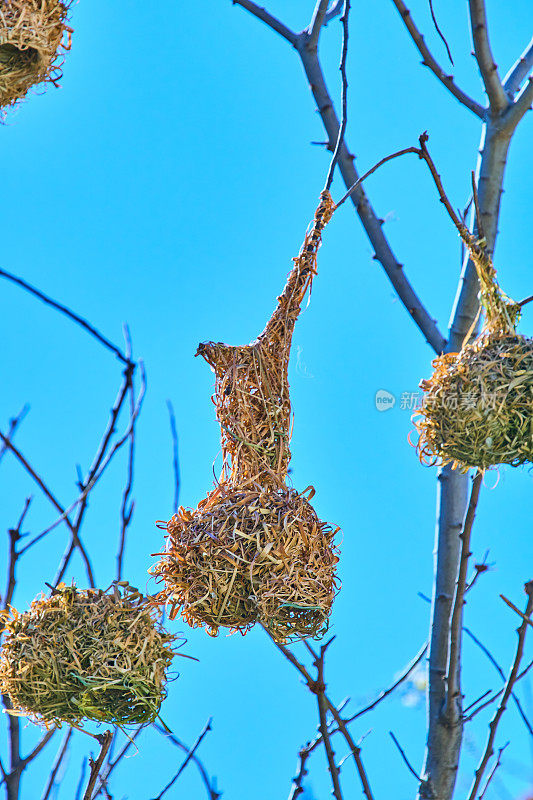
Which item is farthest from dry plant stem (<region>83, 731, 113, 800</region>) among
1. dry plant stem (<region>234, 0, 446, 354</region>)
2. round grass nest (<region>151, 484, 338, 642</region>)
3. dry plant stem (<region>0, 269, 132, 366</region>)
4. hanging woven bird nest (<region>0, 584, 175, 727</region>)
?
dry plant stem (<region>234, 0, 446, 354</region>)

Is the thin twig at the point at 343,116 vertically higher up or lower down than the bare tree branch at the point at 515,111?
lower down

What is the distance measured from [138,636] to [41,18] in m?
0.76

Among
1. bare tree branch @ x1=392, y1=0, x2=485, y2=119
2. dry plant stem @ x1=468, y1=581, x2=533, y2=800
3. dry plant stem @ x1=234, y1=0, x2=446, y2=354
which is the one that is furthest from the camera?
dry plant stem @ x1=234, y1=0, x2=446, y2=354

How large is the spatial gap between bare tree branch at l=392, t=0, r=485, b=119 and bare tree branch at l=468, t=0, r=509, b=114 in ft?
0.16

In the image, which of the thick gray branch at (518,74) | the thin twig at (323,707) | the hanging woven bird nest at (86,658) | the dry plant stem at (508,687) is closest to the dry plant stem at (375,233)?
the thick gray branch at (518,74)

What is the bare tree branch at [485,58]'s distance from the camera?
4.54ft

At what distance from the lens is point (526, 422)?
1.01 meters

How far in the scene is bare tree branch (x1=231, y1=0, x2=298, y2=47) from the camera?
5.00ft

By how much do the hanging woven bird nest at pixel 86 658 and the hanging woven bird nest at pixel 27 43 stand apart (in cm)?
64

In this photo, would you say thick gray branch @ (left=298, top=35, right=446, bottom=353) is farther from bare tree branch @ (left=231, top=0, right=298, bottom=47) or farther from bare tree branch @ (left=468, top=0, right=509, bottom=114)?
bare tree branch @ (left=468, top=0, right=509, bottom=114)

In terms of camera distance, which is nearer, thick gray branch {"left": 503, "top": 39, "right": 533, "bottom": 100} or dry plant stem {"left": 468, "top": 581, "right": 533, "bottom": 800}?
dry plant stem {"left": 468, "top": 581, "right": 533, "bottom": 800}

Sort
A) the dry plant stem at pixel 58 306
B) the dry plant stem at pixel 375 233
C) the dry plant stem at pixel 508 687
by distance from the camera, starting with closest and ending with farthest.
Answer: the dry plant stem at pixel 58 306 < the dry plant stem at pixel 508 687 < the dry plant stem at pixel 375 233

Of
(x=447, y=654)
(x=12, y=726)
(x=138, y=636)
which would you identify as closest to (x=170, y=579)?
(x=138, y=636)

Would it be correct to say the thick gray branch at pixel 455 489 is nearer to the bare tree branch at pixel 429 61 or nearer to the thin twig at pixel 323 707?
the bare tree branch at pixel 429 61
